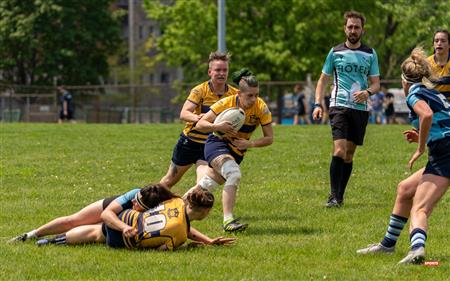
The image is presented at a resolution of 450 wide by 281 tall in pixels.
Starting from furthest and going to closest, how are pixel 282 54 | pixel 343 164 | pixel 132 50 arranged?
1. pixel 132 50
2. pixel 282 54
3. pixel 343 164

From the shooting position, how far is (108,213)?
903 cm

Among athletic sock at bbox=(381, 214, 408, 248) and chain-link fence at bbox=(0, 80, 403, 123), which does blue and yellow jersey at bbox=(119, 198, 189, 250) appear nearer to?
athletic sock at bbox=(381, 214, 408, 248)

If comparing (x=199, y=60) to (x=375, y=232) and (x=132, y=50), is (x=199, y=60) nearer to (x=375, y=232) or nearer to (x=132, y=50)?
(x=132, y=50)

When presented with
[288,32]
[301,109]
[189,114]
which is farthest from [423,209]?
[288,32]

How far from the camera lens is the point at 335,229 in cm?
1055

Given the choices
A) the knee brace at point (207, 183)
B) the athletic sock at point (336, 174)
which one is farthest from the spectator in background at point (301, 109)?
the knee brace at point (207, 183)

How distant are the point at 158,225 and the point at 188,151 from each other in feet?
8.53

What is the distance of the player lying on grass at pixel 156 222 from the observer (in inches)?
355

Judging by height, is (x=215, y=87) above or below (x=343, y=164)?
above

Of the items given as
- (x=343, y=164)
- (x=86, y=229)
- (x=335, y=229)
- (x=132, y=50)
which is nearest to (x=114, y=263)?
(x=86, y=229)

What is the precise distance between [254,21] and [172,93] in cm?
648

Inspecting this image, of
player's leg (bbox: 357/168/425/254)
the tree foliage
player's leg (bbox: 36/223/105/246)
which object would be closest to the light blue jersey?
player's leg (bbox: 36/223/105/246)

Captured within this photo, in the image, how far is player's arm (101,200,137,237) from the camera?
891cm

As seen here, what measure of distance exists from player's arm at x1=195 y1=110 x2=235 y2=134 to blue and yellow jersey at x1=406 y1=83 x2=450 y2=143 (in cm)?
224
